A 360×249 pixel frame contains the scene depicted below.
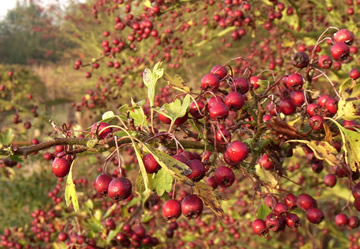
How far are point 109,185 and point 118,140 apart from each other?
0.53 feet

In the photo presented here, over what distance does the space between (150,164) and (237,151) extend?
287 mm

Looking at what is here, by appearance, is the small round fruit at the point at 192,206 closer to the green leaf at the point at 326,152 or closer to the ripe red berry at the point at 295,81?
the green leaf at the point at 326,152

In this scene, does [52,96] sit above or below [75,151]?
below

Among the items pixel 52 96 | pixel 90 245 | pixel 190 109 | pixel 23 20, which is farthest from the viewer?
pixel 23 20

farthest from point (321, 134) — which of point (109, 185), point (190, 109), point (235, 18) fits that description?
point (235, 18)

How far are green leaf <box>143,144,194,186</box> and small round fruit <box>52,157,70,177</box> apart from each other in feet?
1.07

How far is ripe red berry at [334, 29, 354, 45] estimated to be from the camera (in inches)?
50.0

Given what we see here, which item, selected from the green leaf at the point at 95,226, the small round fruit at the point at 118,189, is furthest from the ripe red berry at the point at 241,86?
the green leaf at the point at 95,226

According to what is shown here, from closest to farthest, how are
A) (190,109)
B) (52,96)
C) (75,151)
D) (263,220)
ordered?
1. (75,151)
2. (190,109)
3. (263,220)
4. (52,96)

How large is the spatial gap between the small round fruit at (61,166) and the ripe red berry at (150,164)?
0.88 feet

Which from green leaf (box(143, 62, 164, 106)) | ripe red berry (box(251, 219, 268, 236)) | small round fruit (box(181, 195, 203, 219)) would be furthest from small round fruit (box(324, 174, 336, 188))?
green leaf (box(143, 62, 164, 106))

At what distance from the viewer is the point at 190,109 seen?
1.17m

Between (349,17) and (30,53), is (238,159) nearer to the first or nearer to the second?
(349,17)

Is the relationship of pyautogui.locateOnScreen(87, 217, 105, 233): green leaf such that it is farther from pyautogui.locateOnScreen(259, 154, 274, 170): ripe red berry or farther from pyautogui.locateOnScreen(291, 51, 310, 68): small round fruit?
pyautogui.locateOnScreen(291, 51, 310, 68): small round fruit
